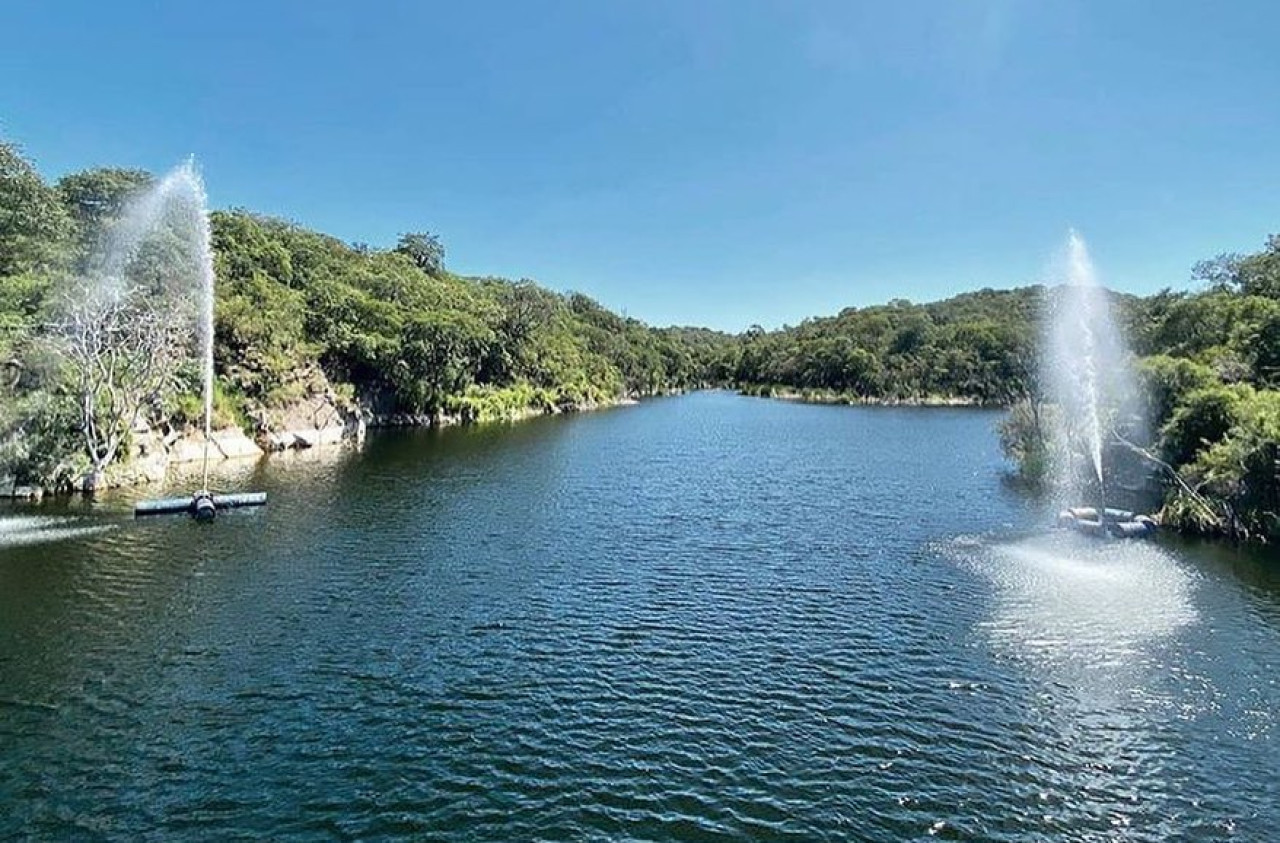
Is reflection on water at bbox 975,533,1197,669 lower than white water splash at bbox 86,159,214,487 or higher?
lower

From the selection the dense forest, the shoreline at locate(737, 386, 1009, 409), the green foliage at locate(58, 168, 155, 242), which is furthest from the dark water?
the shoreline at locate(737, 386, 1009, 409)

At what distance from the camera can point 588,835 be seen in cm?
1410

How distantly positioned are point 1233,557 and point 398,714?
3740cm

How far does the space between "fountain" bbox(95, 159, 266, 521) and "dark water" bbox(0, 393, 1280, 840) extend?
729 inches

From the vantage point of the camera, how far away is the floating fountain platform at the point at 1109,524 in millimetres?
39219

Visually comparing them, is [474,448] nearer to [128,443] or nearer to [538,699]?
[128,443]

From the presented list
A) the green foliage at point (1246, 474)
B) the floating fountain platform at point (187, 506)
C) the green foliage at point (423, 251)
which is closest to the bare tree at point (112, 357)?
the floating fountain platform at point (187, 506)

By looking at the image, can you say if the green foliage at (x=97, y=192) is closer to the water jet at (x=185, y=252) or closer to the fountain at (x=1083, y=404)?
the water jet at (x=185, y=252)

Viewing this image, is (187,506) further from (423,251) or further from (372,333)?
Result: (423,251)

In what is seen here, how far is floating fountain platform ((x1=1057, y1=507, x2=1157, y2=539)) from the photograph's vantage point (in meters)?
39.2

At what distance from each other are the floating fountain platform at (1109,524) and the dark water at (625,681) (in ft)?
9.70

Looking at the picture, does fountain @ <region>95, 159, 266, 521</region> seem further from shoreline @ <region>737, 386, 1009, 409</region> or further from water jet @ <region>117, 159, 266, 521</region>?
shoreline @ <region>737, 386, 1009, 409</region>

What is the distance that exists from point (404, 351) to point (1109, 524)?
3189 inches

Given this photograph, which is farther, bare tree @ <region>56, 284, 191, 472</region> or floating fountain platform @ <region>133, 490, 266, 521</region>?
bare tree @ <region>56, 284, 191, 472</region>
